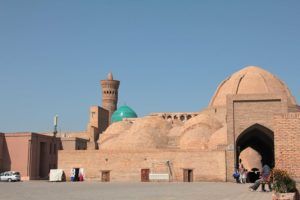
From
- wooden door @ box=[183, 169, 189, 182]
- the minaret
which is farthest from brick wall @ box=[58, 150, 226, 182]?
the minaret

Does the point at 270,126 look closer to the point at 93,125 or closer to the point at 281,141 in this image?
the point at 281,141

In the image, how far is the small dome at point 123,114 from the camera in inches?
2292

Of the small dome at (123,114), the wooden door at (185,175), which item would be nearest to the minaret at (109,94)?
the small dome at (123,114)

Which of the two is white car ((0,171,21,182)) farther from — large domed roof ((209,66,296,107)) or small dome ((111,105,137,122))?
small dome ((111,105,137,122))

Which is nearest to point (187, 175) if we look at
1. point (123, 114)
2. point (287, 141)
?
point (287, 141)

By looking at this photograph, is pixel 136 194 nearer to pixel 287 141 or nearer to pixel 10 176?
pixel 287 141

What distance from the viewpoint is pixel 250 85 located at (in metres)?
36.7

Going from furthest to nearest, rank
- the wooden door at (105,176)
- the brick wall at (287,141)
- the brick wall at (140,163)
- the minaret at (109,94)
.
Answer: the minaret at (109,94)
the wooden door at (105,176)
the brick wall at (140,163)
the brick wall at (287,141)

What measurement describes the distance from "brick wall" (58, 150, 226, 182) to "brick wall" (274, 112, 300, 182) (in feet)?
44.3

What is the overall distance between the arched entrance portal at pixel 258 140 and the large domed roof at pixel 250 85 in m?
3.88

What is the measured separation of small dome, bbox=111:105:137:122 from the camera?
58.2 m

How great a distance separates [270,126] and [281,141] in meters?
13.5

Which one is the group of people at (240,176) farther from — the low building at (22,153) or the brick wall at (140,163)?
the low building at (22,153)

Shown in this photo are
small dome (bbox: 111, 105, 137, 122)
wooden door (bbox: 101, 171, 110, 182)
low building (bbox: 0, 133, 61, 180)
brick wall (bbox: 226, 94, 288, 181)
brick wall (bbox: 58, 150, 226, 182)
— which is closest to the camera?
brick wall (bbox: 226, 94, 288, 181)
